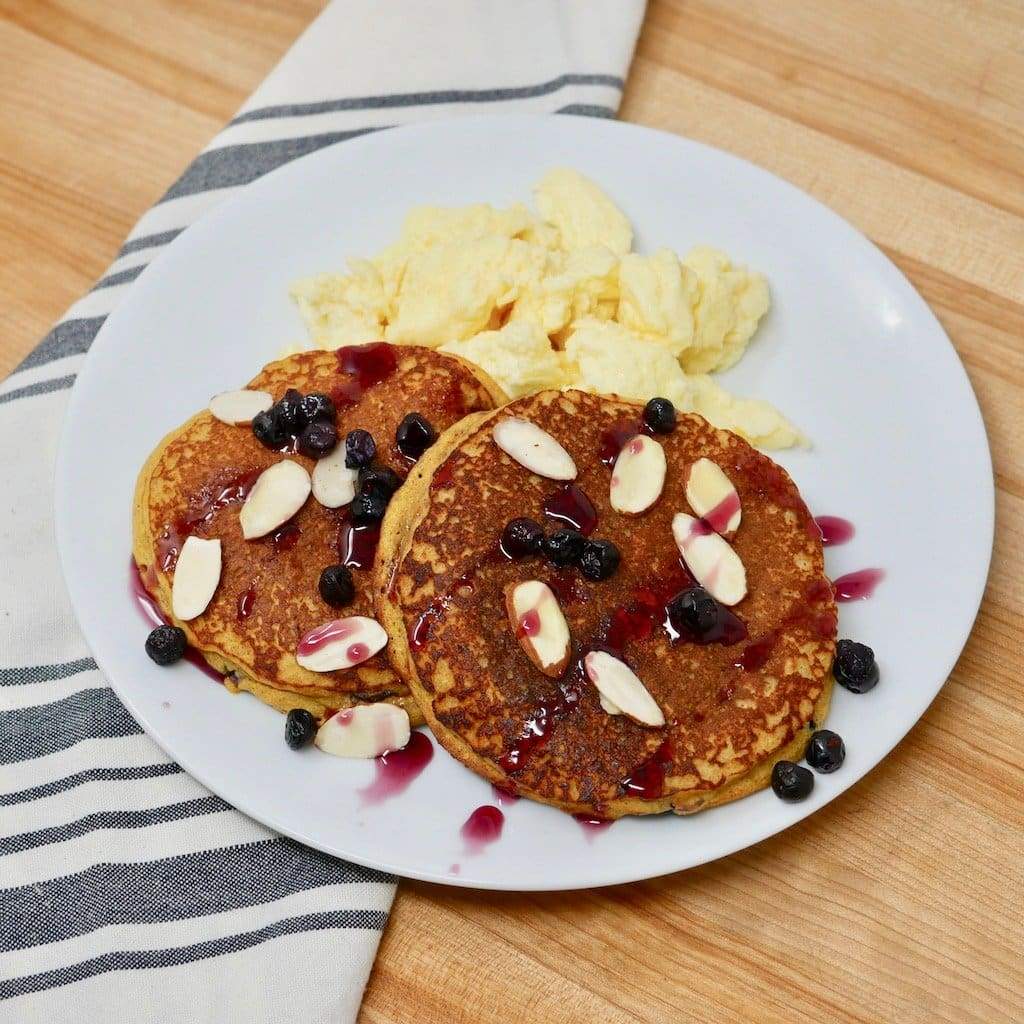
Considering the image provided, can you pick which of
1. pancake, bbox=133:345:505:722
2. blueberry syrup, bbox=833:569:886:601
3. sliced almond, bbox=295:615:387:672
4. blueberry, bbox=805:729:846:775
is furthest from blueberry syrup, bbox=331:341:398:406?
blueberry, bbox=805:729:846:775

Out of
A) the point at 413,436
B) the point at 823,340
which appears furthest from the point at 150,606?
the point at 823,340

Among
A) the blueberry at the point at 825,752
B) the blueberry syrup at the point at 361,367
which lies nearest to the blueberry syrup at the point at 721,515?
the blueberry at the point at 825,752

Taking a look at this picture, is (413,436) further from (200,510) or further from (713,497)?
(713,497)

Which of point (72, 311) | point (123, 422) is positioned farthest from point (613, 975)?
point (72, 311)

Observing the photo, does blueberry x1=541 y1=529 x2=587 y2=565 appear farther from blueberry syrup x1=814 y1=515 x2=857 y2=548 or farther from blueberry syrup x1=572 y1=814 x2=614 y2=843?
blueberry syrup x1=814 y1=515 x2=857 y2=548

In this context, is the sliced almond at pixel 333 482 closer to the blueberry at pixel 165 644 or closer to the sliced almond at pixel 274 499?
the sliced almond at pixel 274 499

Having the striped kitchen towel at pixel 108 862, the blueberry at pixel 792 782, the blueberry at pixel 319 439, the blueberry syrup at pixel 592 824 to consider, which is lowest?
the striped kitchen towel at pixel 108 862
